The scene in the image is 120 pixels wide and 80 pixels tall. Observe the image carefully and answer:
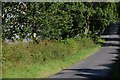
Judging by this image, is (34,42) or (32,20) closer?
(34,42)

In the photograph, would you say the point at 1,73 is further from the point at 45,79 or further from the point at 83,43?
the point at 83,43

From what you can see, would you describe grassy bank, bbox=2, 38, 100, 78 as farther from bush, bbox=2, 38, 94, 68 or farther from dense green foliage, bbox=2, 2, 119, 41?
dense green foliage, bbox=2, 2, 119, 41

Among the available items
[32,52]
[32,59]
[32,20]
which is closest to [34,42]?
[32,20]

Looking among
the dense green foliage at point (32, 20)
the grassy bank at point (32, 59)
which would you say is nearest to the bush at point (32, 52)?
the grassy bank at point (32, 59)

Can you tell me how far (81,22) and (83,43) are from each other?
6.97m

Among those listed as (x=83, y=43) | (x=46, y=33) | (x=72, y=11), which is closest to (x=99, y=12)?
(x=72, y=11)

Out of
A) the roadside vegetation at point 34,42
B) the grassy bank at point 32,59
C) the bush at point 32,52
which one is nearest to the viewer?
the grassy bank at point 32,59

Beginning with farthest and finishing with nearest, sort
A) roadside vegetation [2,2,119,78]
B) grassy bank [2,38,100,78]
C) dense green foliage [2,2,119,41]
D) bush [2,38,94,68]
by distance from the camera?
1. dense green foliage [2,2,119,41]
2. roadside vegetation [2,2,119,78]
3. bush [2,38,94,68]
4. grassy bank [2,38,100,78]

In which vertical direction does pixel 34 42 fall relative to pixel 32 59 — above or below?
above

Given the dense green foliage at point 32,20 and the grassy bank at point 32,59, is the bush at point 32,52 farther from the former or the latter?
the dense green foliage at point 32,20

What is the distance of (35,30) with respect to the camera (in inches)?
1008

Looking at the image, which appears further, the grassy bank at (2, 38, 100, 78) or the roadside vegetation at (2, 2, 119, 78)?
the roadside vegetation at (2, 2, 119, 78)

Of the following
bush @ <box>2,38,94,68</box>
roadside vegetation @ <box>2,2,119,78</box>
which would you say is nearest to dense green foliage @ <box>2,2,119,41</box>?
roadside vegetation @ <box>2,2,119,78</box>

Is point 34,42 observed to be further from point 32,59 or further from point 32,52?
point 32,59
